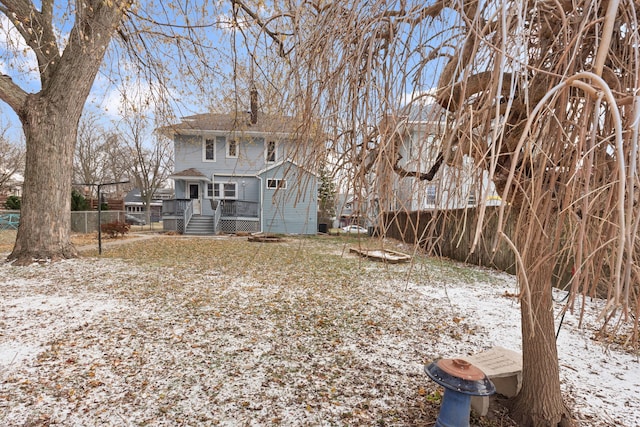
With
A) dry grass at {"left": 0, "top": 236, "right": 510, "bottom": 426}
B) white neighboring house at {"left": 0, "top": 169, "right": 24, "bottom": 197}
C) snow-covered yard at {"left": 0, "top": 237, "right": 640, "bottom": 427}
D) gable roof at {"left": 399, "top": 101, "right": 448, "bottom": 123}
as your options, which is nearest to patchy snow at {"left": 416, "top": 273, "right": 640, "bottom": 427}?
snow-covered yard at {"left": 0, "top": 237, "right": 640, "bottom": 427}

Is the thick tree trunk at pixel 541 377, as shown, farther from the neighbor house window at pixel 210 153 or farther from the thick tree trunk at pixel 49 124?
the neighbor house window at pixel 210 153

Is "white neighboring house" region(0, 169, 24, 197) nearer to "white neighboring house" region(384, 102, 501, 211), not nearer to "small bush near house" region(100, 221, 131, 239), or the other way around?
"small bush near house" region(100, 221, 131, 239)

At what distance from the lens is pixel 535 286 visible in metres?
1.98

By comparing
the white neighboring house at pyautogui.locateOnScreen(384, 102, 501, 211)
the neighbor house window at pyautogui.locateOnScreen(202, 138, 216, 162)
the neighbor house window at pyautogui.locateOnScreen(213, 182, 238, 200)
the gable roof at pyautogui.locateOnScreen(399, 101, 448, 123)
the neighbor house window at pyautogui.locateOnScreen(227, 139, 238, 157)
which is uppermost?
the neighbor house window at pyautogui.locateOnScreen(202, 138, 216, 162)

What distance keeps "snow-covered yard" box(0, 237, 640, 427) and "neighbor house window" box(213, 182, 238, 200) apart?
11.2 metres

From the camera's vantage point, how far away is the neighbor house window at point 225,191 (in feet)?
55.3

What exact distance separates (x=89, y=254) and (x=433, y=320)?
325 inches

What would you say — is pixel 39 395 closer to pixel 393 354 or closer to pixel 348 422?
pixel 348 422

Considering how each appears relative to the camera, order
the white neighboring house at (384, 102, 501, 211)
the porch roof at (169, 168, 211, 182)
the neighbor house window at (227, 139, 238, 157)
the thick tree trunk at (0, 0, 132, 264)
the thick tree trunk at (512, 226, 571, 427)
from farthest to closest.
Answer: the porch roof at (169, 168, 211, 182)
the thick tree trunk at (0, 0, 132, 264)
the neighbor house window at (227, 139, 238, 157)
the thick tree trunk at (512, 226, 571, 427)
the white neighboring house at (384, 102, 501, 211)

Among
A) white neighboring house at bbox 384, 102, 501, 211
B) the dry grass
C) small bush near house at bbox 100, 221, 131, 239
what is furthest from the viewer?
small bush near house at bbox 100, 221, 131, 239

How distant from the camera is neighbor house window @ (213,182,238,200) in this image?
55.3 ft

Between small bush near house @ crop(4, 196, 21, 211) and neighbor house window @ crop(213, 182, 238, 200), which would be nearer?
neighbor house window @ crop(213, 182, 238, 200)

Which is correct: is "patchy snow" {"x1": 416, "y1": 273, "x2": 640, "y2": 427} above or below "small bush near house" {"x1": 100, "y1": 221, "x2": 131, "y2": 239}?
below

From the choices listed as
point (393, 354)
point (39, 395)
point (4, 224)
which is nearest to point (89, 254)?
point (39, 395)
